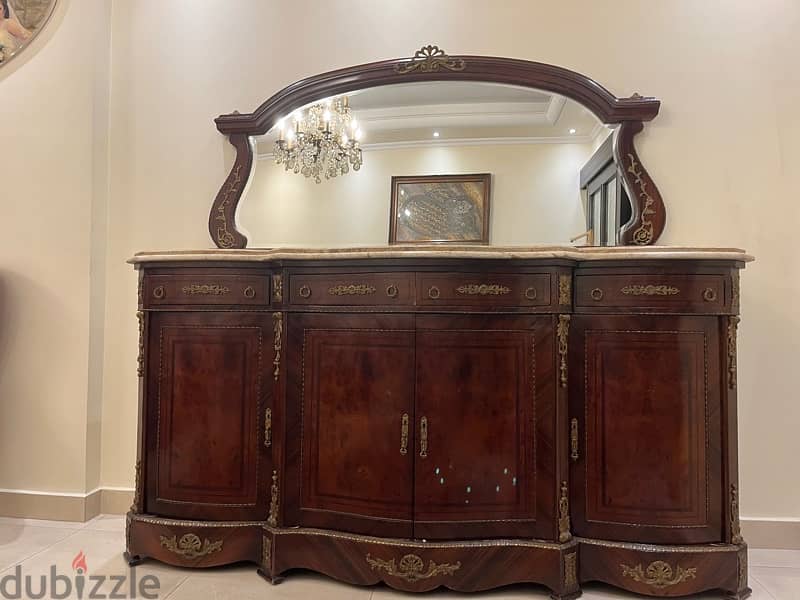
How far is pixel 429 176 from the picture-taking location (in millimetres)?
2195

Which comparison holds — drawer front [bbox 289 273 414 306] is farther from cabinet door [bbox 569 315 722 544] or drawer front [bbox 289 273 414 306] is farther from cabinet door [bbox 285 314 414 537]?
cabinet door [bbox 569 315 722 544]

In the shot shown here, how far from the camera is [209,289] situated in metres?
1.87

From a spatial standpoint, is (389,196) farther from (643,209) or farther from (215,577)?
(215,577)

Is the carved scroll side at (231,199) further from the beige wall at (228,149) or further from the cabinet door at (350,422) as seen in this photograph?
the cabinet door at (350,422)

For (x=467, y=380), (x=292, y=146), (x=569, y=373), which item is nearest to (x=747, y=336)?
(x=569, y=373)

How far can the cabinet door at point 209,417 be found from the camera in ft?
6.05

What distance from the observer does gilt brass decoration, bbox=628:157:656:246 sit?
6.97 ft

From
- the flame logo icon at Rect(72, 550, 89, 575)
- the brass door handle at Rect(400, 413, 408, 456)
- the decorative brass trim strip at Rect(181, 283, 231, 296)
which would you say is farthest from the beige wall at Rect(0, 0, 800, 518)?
the brass door handle at Rect(400, 413, 408, 456)

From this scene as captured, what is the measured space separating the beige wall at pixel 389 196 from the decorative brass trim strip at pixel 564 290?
46 cm

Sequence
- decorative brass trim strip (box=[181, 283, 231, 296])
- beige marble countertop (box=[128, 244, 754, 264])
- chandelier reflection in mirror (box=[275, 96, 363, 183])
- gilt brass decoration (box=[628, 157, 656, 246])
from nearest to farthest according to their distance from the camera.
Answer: beige marble countertop (box=[128, 244, 754, 264]) → decorative brass trim strip (box=[181, 283, 231, 296]) → gilt brass decoration (box=[628, 157, 656, 246]) → chandelier reflection in mirror (box=[275, 96, 363, 183])

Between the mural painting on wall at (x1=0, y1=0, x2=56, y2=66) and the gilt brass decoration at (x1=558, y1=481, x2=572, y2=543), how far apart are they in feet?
9.82

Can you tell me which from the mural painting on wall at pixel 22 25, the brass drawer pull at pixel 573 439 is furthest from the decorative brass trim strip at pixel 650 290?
the mural painting on wall at pixel 22 25

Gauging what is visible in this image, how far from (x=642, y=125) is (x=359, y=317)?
1.46m

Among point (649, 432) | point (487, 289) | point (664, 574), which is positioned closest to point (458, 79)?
point (487, 289)
